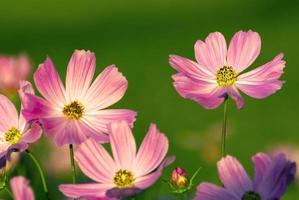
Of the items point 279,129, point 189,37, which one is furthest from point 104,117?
point 189,37

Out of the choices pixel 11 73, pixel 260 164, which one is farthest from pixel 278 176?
pixel 11 73

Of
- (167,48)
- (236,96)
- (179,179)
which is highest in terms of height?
(167,48)

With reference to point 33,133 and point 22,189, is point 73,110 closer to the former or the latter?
point 33,133

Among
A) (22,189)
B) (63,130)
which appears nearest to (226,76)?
(63,130)

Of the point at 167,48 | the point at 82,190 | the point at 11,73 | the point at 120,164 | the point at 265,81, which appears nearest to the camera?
the point at 82,190

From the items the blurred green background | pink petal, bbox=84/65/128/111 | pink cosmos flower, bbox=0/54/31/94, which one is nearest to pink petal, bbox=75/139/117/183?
pink petal, bbox=84/65/128/111

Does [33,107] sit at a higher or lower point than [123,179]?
higher

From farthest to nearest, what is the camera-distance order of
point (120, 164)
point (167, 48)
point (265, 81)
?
point (167, 48) → point (265, 81) → point (120, 164)

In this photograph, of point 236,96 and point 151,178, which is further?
point 236,96
